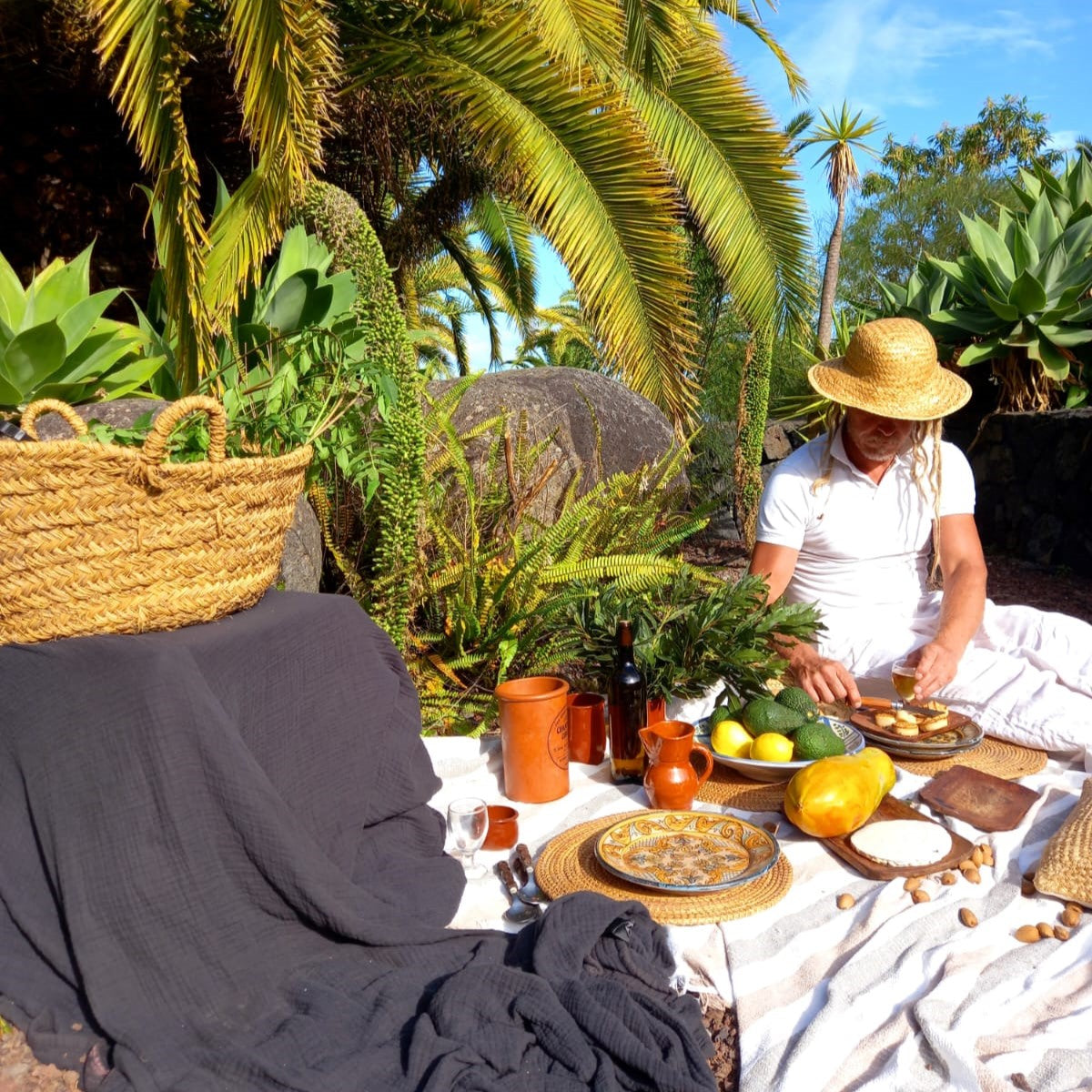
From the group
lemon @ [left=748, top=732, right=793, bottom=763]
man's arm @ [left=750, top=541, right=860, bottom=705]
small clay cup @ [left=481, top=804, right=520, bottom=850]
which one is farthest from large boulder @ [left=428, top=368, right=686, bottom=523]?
small clay cup @ [left=481, top=804, right=520, bottom=850]

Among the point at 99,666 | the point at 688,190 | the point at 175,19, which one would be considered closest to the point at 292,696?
the point at 99,666

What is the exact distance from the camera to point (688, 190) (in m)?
7.15

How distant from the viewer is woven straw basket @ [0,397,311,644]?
161 cm

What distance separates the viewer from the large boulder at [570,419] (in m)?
5.56

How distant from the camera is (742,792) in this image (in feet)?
7.59

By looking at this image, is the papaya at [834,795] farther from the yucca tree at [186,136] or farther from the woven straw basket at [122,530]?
the yucca tree at [186,136]

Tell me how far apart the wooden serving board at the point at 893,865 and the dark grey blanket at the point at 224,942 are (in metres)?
0.52

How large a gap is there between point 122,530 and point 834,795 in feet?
4.97

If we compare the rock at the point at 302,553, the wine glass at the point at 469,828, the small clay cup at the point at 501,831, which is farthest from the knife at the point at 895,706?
the rock at the point at 302,553

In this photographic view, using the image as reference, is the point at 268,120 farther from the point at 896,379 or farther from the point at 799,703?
the point at 799,703

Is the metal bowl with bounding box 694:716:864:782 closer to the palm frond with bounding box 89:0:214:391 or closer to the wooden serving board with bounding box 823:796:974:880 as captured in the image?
the wooden serving board with bounding box 823:796:974:880

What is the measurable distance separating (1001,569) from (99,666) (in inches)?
301

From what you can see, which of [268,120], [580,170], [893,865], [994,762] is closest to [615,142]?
[580,170]

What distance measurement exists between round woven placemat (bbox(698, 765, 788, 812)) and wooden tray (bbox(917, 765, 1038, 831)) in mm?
334
